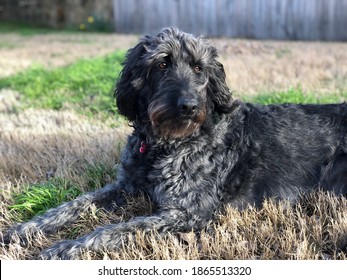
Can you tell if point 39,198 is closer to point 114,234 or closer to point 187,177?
point 114,234

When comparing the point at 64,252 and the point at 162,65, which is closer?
the point at 64,252

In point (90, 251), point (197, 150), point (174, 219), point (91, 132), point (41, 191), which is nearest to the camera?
point (90, 251)

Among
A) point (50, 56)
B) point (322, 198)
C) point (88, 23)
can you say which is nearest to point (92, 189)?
point (322, 198)

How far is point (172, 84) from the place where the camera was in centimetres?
423

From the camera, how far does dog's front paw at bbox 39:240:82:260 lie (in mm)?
3830

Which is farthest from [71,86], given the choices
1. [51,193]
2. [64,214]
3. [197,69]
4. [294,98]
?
[197,69]

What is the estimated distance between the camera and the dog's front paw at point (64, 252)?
3.83 meters

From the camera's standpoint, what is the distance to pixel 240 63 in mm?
11859

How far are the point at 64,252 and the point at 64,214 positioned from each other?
67 centimetres

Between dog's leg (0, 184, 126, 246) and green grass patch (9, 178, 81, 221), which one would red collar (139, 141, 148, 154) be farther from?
green grass patch (9, 178, 81, 221)

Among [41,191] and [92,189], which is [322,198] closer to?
[92,189]

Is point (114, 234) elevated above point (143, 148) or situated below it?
below

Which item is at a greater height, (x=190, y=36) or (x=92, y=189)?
(x=190, y=36)

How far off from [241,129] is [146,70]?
1083 millimetres
